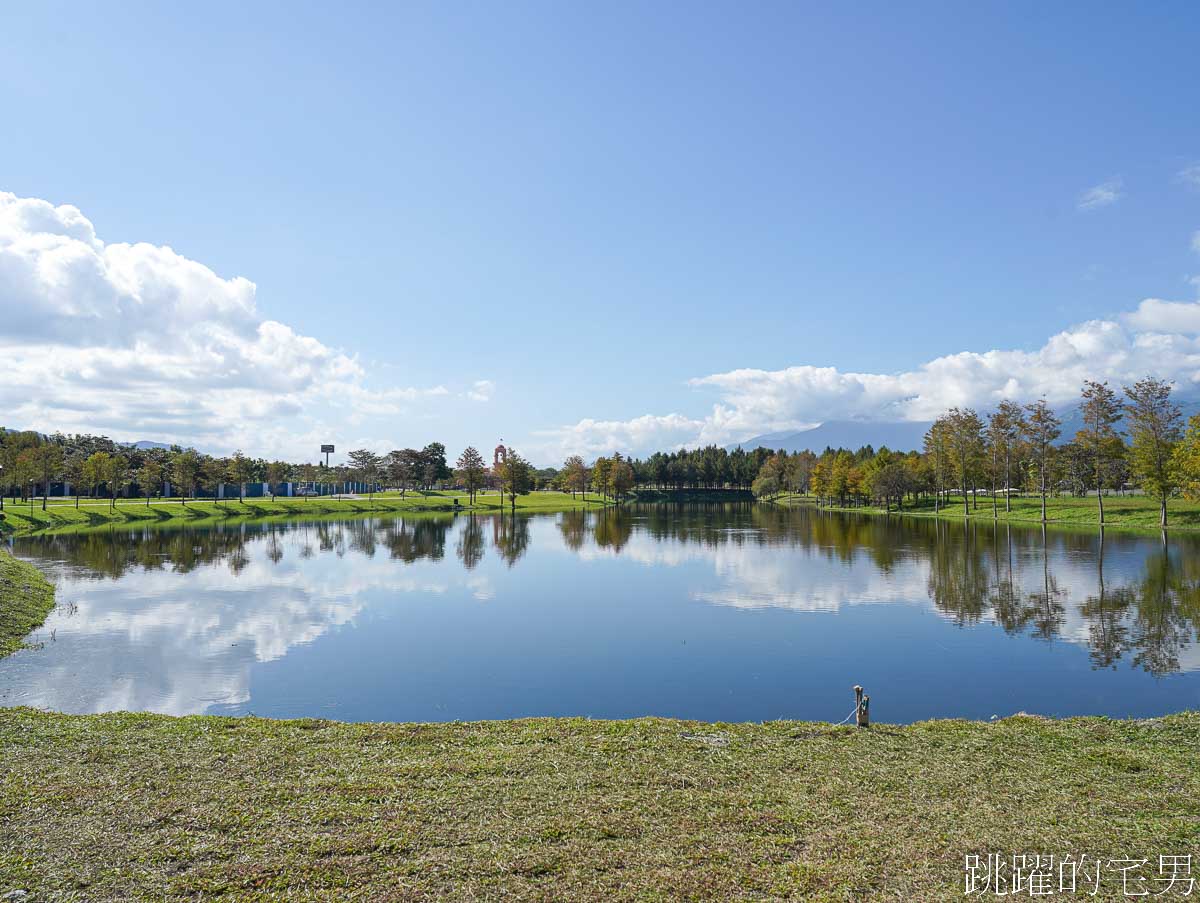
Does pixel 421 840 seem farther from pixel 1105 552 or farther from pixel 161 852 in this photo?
pixel 1105 552

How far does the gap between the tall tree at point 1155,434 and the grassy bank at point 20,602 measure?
88135 mm

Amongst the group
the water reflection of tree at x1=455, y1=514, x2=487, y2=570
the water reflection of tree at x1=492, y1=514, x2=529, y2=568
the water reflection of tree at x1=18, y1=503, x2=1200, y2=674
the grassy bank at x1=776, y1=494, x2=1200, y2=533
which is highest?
the grassy bank at x1=776, y1=494, x2=1200, y2=533

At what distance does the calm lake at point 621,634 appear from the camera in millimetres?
Answer: 17922

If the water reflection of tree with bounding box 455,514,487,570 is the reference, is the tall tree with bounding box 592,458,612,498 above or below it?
above

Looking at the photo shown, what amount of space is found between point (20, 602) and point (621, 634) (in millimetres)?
25341

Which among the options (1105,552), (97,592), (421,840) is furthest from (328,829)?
(1105,552)

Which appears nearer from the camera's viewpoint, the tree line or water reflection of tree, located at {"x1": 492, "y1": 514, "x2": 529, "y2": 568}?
water reflection of tree, located at {"x1": 492, "y1": 514, "x2": 529, "y2": 568}

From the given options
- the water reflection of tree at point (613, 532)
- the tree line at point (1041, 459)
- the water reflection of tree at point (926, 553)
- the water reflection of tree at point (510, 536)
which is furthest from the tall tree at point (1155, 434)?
the water reflection of tree at point (510, 536)

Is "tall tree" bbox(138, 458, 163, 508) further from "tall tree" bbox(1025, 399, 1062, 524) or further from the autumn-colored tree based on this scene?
"tall tree" bbox(1025, 399, 1062, 524)

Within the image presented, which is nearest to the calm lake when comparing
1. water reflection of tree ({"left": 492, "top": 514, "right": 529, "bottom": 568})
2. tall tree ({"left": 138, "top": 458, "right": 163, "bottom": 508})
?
water reflection of tree ({"left": 492, "top": 514, "right": 529, "bottom": 568})

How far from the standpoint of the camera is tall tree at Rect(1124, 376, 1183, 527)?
6656 cm

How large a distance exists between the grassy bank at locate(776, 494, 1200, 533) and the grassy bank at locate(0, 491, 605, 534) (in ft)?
214

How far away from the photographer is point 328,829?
9.48 metres

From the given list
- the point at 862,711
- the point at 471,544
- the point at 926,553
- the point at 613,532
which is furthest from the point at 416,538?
the point at 862,711
